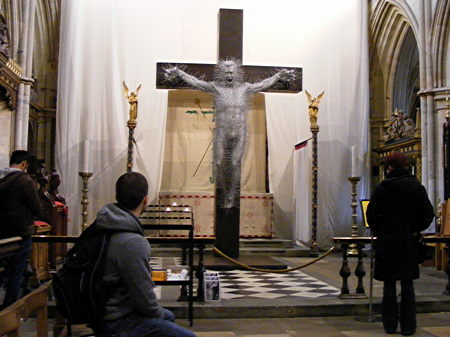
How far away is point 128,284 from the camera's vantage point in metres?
2.12

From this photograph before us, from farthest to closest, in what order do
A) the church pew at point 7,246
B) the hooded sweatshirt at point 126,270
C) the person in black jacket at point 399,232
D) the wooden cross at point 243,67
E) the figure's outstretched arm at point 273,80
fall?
the figure's outstretched arm at point 273,80
the wooden cross at point 243,67
the person in black jacket at point 399,232
the church pew at point 7,246
the hooded sweatshirt at point 126,270

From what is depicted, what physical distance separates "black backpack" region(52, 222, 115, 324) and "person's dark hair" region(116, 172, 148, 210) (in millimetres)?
170

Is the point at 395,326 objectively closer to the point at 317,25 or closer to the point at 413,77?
the point at 317,25

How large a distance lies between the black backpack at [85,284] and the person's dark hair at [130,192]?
170 millimetres

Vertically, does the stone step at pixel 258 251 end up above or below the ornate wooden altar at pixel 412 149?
below

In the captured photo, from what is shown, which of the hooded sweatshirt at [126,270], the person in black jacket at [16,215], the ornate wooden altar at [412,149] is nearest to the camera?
the hooded sweatshirt at [126,270]

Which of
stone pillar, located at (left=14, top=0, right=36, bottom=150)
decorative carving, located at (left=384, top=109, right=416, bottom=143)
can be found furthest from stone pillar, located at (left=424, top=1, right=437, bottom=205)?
stone pillar, located at (left=14, top=0, right=36, bottom=150)

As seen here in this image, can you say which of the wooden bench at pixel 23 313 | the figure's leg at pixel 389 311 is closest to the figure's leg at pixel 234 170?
the figure's leg at pixel 389 311

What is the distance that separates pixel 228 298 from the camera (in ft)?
17.3

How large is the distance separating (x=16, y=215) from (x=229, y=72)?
177 inches

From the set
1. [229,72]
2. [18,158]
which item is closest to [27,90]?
[229,72]

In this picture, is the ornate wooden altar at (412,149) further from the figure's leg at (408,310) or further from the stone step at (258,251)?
the figure's leg at (408,310)

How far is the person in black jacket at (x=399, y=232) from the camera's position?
13.5 ft

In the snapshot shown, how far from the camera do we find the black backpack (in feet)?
6.97
